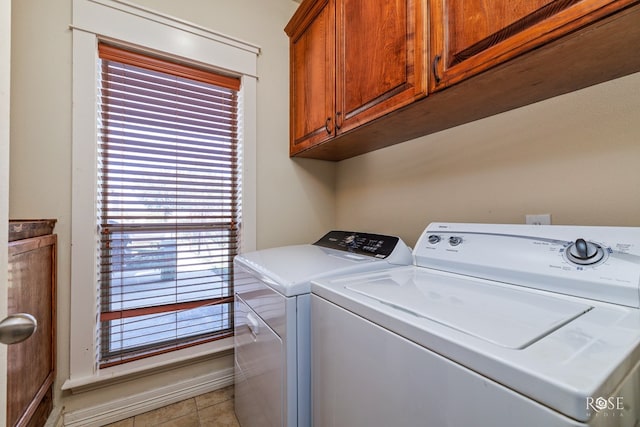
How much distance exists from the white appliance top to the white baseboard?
2.88ft

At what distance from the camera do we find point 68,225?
1349 millimetres

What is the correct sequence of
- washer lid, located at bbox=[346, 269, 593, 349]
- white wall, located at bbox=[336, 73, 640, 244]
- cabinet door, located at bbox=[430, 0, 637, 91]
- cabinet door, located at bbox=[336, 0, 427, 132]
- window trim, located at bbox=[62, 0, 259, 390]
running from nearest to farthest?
washer lid, located at bbox=[346, 269, 593, 349]
cabinet door, located at bbox=[430, 0, 637, 91]
white wall, located at bbox=[336, 73, 640, 244]
cabinet door, located at bbox=[336, 0, 427, 132]
window trim, located at bbox=[62, 0, 259, 390]

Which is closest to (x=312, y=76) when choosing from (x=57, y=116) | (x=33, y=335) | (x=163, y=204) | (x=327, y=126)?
(x=327, y=126)

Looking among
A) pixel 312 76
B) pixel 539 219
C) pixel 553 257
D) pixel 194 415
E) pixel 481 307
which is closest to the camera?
pixel 481 307

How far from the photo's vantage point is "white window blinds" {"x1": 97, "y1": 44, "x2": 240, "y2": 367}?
1.46 meters

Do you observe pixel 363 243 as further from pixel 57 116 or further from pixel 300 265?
pixel 57 116

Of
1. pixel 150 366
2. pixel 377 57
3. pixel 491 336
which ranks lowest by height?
pixel 150 366

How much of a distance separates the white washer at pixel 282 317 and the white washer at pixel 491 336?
0.06 m

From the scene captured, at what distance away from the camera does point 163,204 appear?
1571 millimetres

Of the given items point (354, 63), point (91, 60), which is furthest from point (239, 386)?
point (91, 60)

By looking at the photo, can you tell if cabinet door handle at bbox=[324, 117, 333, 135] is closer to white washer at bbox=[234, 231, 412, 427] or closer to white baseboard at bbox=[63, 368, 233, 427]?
white washer at bbox=[234, 231, 412, 427]

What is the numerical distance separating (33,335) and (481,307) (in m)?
1.71

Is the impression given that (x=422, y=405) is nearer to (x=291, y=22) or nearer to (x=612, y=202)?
(x=612, y=202)

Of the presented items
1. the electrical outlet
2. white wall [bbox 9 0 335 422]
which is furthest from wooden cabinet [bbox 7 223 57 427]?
the electrical outlet
